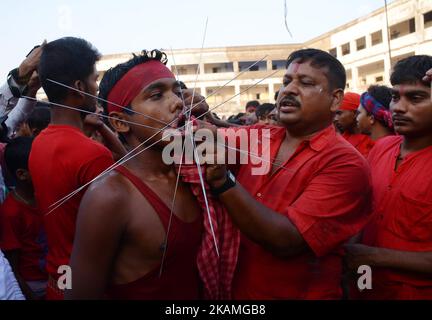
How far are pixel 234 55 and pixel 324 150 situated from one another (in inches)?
1426

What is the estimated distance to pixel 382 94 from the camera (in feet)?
16.4

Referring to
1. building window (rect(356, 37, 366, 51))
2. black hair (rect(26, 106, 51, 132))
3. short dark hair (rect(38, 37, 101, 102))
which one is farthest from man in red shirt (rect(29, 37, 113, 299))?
building window (rect(356, 37, 366, 51))

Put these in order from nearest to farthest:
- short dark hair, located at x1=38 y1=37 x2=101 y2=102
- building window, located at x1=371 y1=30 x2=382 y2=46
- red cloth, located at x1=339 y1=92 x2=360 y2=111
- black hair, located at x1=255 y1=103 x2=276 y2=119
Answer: short dark hair, located at x1=38 y1=37 x2=101 y2=102, red cloth, located at x1=339 y1=92 x2=360 y2=111, black hair, located at x1=255 y1=103 x2=276 y2=119, building window, located at x1=371 y1=30 x2=382 y2=46

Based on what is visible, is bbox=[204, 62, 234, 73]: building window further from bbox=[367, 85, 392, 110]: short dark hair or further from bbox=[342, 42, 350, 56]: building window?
bbox=[367, 85, 392, 110]: short dark hair

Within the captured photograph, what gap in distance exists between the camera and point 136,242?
1.97m

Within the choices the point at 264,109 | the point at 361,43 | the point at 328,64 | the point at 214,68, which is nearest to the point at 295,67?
the point at 328,64

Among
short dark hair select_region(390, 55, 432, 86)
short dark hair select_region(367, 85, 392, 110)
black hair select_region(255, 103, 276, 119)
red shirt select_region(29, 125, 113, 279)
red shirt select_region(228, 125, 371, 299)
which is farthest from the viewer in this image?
black hair select_region(255, 103, 276, 119)

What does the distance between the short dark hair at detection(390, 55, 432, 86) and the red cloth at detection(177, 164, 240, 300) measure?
1.64 m

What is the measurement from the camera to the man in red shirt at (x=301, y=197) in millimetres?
1987

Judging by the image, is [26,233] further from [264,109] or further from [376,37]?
[376,37]

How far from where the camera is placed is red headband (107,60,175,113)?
84.0 inches

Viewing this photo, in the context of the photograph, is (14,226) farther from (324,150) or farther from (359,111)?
(359,111)

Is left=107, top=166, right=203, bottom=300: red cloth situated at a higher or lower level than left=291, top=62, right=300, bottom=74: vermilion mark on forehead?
lower

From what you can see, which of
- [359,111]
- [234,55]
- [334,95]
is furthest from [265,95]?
[334,95]
